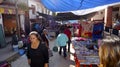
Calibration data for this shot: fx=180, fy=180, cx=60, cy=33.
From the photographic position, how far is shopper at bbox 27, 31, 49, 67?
4121 millimetres

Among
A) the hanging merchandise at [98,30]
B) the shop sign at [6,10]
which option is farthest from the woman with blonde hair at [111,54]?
the shop sign at [6,10]

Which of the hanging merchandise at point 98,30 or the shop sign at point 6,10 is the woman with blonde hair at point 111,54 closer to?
the hanging merchandise at point 98,30

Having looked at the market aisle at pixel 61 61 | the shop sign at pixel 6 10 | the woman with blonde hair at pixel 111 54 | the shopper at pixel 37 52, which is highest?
the shop sign at pixel 6 10

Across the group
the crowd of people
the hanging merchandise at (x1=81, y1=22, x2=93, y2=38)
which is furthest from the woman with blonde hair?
the hanging merchandise at (x1=81, y1=22, x2=93, y2=38)

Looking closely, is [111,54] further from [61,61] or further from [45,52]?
[61,61]

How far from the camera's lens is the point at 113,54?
68.6 inches

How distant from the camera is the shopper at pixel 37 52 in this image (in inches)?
162

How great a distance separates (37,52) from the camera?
4.12m

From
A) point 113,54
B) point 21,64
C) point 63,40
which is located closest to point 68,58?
point 63,40

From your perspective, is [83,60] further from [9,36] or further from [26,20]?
[26,20]

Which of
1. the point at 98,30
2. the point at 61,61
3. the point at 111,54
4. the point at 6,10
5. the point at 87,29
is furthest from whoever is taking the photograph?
the point at 6,10

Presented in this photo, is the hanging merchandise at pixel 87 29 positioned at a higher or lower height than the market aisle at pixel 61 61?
higher

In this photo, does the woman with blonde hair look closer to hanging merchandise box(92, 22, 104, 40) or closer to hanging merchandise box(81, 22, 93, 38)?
hanging merchandise box(92, 22, 104, 40)

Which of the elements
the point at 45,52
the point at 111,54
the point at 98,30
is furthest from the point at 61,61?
the point at 111,54
